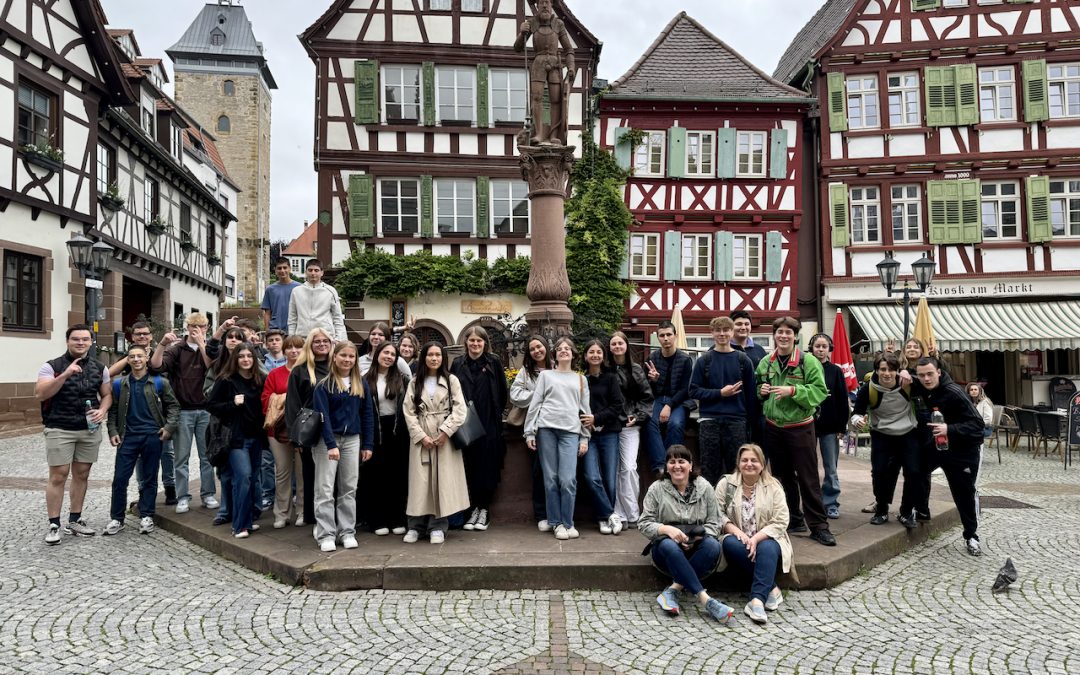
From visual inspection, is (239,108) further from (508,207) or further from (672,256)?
(672,256)

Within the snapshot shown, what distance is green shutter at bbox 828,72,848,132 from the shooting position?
790 inches

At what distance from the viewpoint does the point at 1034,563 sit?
606cm

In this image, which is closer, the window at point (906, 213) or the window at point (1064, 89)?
the window at point (1064, 89)

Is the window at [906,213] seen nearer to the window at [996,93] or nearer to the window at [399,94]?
the window at [996,93]

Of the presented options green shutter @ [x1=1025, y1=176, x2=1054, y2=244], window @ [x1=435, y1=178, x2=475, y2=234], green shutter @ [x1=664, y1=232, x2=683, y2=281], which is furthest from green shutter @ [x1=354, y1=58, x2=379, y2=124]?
green shutter @ [x1=1025, y1=176, x2=1054, y2=244]

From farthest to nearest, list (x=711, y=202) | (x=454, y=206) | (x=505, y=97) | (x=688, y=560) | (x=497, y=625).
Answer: (x=711, y=202)
(x=505, y=97)
(x=454, y=206)
(x=688, y=560)
(x=497, y=625)

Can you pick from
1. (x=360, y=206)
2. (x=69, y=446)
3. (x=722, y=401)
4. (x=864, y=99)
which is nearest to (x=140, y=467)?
(x=69, y=446)

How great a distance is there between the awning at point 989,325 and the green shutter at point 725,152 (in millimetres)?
4976

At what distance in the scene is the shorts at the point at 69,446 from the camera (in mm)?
6453

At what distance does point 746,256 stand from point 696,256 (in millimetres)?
1418

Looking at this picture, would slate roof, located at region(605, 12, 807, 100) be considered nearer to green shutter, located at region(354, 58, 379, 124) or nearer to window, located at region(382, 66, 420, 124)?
window, located at region(382, 66, 420, 124)

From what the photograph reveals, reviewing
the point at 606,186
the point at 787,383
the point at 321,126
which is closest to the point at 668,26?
the point at 606,186

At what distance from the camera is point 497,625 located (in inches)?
179

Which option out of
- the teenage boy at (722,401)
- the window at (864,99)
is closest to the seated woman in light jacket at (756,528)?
the teenage boy at (722,401)
